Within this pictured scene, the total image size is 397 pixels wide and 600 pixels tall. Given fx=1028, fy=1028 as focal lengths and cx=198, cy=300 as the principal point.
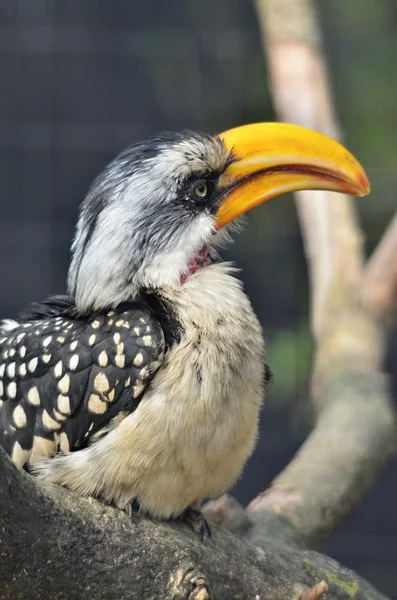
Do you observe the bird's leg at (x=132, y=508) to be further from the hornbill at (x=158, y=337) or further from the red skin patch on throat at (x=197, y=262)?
the red skin patch on throat at (x=197, y=262)

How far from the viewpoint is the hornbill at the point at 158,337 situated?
1.38 meters

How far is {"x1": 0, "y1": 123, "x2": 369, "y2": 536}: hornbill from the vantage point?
1376 mm

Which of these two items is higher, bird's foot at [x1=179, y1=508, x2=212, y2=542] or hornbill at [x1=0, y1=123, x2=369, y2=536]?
hornbill at [x1=0, y1=123, x2=369, y2=536]

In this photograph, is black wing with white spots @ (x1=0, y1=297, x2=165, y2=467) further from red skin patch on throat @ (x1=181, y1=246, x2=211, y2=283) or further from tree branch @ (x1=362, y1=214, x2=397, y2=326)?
tree branch @ (x1=362, y1=214, x2=397, y2=326)

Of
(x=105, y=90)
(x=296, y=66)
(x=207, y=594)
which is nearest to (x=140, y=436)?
(x=207, y=594)

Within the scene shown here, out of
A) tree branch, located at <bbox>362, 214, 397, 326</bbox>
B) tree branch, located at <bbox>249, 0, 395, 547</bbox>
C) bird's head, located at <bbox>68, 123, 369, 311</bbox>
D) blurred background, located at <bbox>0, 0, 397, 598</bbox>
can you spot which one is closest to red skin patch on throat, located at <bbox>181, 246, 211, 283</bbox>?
bird's head, located at <bbox>68, 123, 369, 311</bbox>

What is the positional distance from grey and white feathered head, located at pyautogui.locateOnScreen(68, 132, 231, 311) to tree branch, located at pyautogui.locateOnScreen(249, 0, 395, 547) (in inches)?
21.7

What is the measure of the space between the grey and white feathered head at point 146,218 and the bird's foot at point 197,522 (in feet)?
1.05

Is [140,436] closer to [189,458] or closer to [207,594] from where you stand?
[189,458]

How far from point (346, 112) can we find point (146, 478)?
234cm

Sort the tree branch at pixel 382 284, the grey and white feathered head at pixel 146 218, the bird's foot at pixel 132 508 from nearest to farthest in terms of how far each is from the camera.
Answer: the bird's foot at pixel 132 508 → the grey and white feathered head at pixel 146 218 → the tree branch at pixel 382 284

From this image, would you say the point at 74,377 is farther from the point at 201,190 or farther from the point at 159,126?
the point at 159,126

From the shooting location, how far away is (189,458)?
1.38 m

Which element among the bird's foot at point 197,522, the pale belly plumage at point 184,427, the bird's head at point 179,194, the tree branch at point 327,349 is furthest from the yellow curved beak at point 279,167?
the tree branch at point 327,349
